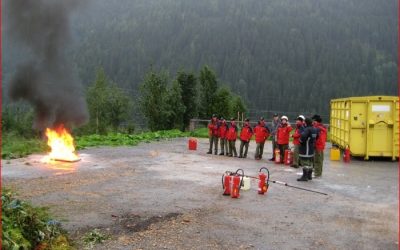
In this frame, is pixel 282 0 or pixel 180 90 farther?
pixel 282 0

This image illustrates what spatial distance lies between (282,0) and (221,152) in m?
185

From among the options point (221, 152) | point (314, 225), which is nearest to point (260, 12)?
point (221, 152)

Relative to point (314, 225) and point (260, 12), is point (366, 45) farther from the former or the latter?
point (314, 225)

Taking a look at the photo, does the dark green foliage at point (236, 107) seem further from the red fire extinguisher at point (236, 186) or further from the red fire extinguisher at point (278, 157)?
the red fire extinguisher at point (236, 186)

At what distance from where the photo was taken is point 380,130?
16.8 metres

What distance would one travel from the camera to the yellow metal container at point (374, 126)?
54.9 ft

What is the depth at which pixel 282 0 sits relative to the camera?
192 metres

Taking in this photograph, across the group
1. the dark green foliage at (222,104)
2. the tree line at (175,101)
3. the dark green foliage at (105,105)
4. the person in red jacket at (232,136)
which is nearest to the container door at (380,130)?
the person in red jacket at (232,136)

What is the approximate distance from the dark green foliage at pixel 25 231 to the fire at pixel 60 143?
9.78m

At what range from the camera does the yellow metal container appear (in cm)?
1672

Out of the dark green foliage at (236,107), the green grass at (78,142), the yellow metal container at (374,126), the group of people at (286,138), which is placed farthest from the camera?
the dark green foliage at (236,107)

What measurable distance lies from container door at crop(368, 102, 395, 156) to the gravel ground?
1472 mm

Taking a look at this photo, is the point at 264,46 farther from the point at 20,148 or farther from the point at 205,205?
the point at 205,205

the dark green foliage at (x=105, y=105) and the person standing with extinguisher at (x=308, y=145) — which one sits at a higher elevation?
the dark green foliage at (x=105, y=105)
